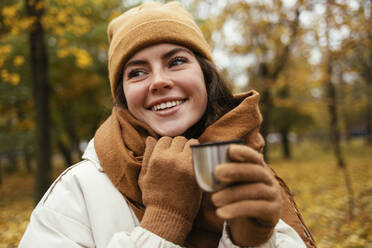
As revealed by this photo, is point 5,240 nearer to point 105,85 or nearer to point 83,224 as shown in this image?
point 83,224

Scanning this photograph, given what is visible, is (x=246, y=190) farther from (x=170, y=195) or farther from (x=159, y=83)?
(x=159, y=83)

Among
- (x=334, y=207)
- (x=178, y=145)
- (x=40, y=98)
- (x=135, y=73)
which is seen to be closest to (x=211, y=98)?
(x=135, y=73)

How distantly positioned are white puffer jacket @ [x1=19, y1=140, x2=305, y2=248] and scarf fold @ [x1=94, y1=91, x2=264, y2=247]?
6cm

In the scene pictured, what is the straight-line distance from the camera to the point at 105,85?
1377cm

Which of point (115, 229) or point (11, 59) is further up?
point (11, 59)

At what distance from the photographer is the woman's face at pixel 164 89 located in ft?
5.16

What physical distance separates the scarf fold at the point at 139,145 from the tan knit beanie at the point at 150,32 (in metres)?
0.34

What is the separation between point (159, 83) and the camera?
1.54m

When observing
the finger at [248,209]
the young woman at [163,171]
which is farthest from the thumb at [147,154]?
the finger at [248,209]

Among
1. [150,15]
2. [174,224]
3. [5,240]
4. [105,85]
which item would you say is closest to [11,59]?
[105,85]

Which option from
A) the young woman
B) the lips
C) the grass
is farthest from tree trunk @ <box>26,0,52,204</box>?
the grass

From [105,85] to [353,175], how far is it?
38.6ft

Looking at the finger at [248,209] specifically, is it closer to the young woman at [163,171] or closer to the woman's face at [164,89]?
the young woman at [163,171]

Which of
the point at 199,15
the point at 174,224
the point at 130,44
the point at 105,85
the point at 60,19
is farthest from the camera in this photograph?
the point at 105,85
